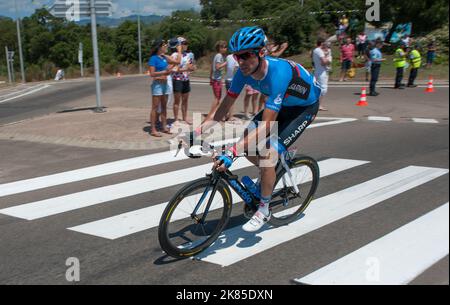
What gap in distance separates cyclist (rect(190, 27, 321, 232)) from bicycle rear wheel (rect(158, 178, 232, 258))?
0.92ft

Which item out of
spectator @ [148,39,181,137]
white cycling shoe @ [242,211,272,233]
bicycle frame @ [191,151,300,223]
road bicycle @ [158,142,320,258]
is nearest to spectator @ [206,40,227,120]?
spectator @ [148,39,181,137]

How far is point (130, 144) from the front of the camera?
29.8 feet

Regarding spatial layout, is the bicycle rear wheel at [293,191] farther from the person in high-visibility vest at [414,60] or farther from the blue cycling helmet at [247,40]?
the person in high-visibility vest at [414,60]

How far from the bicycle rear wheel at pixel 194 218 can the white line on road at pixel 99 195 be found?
1942 mm

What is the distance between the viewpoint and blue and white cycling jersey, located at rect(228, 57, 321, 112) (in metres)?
3.92

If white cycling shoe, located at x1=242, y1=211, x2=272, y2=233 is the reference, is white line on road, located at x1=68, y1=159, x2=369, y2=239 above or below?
below

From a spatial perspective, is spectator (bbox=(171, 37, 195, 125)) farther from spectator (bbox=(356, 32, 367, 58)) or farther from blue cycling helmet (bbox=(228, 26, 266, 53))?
spectator (bbox=(356, 32, 367, 58))

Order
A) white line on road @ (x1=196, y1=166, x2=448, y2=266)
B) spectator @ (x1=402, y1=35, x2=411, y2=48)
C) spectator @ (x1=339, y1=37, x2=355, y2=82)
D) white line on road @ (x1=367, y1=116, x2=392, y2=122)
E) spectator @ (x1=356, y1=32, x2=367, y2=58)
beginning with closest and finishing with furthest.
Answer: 1. white line on road @ (x1=196, y1=166, x2=448, y2=266)
2. white line on road @ (x1=367, y1=116, x2=392, y2=122)
3. spectator @ (x1=402, y1=35, x2=411, y2=48)
4. spectator @ (x1=339, y1=37, x2=355, y2=82)
5. spectator @ (x1=356, y1=32, x2=367, y2=58)

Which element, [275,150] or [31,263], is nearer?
[31,263]

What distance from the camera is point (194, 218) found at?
4.14 meters

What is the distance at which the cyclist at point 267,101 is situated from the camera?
3881 millimetres

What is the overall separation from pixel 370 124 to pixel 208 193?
8177mm
